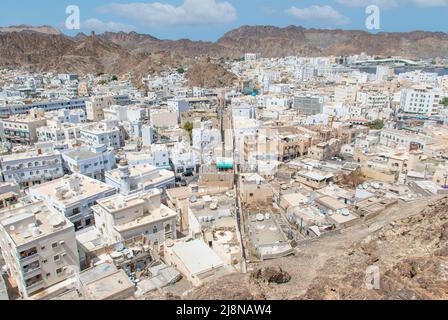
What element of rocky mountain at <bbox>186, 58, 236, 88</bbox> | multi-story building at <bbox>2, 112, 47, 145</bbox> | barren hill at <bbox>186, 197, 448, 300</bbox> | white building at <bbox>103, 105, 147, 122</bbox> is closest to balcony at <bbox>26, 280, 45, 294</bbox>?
barren hill at <bbox>186, 197, 448, 300</bbox>

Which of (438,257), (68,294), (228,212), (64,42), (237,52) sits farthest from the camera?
(237,52)

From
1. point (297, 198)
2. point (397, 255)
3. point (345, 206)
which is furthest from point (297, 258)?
point (297, 198)

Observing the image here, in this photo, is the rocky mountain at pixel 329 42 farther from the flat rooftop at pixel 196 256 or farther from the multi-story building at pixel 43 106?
the flat rooftop at pixel 196 256

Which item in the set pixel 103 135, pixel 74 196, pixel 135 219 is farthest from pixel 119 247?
pixel 103 135

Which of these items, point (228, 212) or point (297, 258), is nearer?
point (297, 258)

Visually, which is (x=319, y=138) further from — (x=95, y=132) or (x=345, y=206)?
(x=95, y=132)
